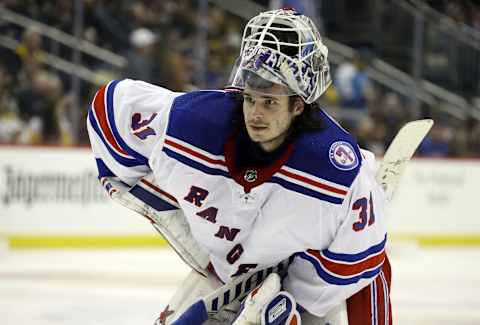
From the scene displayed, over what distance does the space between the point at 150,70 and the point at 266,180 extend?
17.6 feet

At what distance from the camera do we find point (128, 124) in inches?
107

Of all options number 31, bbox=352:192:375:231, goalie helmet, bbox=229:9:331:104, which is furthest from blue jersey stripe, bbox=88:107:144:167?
number 31, bbox=352:192:375:231

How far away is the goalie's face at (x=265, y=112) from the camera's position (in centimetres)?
242

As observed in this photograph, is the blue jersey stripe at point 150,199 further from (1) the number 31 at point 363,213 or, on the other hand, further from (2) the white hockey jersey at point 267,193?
(1) the number 31 at point 363,213

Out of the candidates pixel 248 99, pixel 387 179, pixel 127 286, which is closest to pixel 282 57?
pixel 248 99

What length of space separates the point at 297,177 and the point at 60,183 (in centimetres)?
503

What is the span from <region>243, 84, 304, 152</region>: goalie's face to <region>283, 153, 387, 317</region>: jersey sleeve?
0.27 meters

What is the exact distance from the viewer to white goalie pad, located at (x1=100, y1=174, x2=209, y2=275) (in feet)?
9.27

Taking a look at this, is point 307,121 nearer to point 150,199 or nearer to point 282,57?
point 282,57

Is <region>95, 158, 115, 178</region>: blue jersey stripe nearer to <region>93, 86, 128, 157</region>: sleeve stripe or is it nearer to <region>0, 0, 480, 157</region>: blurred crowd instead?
<region>93, 86, 128, 157</region>: sleeve stripe

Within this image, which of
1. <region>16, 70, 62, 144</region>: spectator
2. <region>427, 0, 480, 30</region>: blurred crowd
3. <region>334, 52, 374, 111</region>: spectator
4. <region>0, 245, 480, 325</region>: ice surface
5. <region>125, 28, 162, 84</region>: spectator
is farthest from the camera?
<region>427, 0, 480, 30</region>: blurred crowd

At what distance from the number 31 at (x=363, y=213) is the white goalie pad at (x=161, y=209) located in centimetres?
56

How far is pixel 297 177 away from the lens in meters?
2.48

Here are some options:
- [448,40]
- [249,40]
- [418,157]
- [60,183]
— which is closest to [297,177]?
[249,40]
